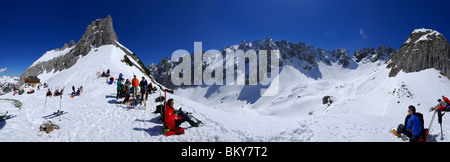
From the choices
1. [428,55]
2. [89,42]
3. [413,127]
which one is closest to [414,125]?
[413,127]

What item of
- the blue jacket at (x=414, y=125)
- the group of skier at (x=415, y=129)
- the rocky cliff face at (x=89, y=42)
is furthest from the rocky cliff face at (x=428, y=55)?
the rocky cliff face at (x=89, y=42)

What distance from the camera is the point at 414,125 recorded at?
24.5ft

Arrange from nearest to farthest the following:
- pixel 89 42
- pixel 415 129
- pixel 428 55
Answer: pixel 415 129 → pixel 428 55 → pixel 89 42

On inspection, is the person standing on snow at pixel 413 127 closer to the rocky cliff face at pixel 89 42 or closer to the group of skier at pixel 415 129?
the group of skier at pixel 415 129

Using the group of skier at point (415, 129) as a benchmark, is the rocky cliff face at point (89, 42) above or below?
above

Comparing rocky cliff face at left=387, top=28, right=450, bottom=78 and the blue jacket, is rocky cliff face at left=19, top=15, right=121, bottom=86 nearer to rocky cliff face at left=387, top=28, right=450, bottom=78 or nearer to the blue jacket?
the blue jacket

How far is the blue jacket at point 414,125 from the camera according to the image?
7332 mm

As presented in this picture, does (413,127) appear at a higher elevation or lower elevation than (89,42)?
lower

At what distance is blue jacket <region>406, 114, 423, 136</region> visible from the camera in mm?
7332

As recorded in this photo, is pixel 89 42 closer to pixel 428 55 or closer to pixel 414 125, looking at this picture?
pixel 414 125

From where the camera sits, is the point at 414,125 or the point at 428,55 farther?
the point at 428,55
